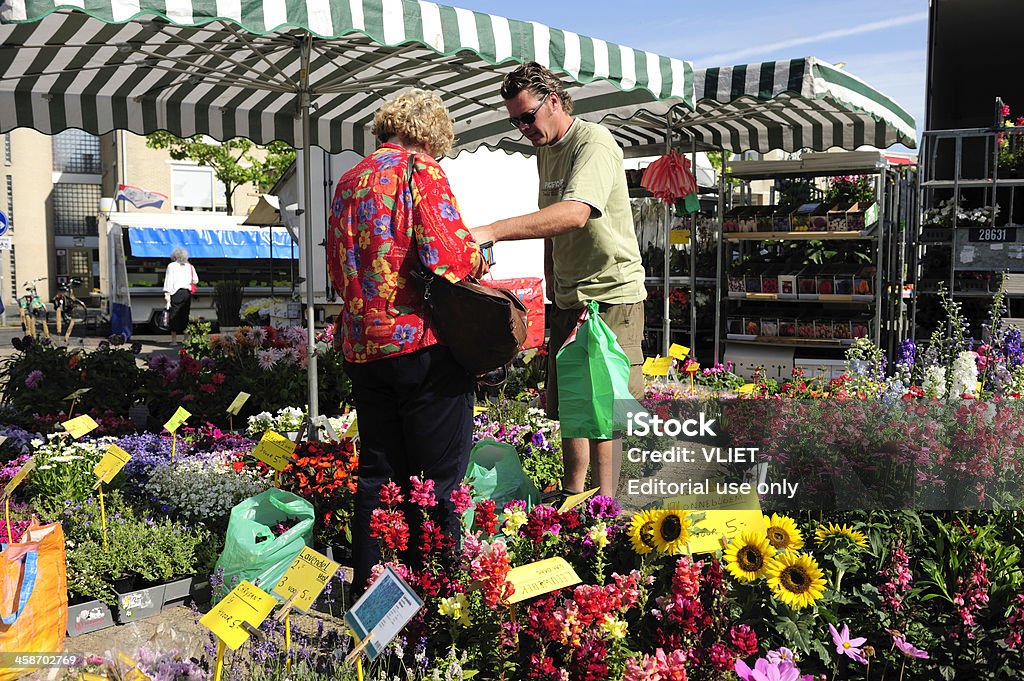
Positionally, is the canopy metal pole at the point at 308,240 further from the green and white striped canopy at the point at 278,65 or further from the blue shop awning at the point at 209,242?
the blue shop awning at the point at 209,242

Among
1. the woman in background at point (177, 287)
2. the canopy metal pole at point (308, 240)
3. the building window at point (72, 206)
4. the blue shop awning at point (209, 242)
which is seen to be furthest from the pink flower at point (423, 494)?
the building window at point (72, 206)

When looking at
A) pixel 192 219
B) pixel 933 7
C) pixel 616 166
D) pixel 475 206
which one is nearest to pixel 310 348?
pixel 616 166

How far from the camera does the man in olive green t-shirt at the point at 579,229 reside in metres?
3.03

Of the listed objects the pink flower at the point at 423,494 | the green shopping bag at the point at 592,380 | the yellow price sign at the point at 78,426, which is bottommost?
the yellow price sign at the point at 78,426

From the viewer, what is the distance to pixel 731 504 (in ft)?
7.30

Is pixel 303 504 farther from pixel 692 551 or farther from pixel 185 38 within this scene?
pixel 185 38

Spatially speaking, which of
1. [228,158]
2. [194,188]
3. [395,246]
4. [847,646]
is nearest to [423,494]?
[395,246]

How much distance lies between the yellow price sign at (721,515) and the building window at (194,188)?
114 feet

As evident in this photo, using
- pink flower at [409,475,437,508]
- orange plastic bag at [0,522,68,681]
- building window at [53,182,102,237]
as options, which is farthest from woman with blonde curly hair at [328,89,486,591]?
building window at [53,182,102,237]

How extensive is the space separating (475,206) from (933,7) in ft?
19.6

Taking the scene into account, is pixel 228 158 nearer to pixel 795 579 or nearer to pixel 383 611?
pixel 383 611

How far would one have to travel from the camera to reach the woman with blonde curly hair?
265cm

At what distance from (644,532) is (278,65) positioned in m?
4.06

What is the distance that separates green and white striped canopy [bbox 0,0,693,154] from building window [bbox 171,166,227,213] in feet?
98.9
